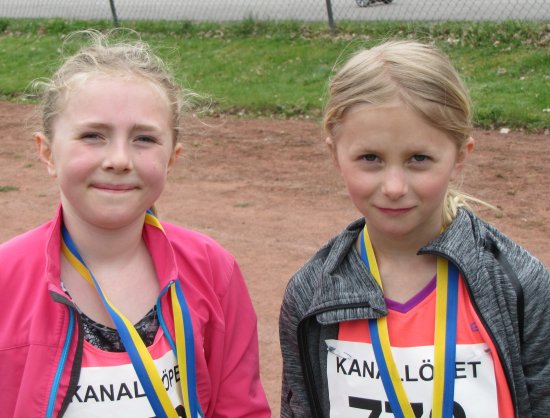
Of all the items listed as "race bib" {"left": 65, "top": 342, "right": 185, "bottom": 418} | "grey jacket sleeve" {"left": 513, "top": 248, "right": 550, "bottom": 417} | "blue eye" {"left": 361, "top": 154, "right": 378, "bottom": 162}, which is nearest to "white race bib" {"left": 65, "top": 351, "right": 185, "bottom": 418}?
"race bib" {"left": 65, "top": 342, "right": 185, "bottom": 418}

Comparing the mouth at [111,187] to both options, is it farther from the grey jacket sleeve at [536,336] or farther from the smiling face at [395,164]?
the grey jacket sleeve at [536,336]

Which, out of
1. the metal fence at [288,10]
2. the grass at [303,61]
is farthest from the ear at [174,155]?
the metal fence at [288,10]

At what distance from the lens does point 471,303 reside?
7.40ft

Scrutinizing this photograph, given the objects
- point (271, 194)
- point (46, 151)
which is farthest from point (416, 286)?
point (271, 194)

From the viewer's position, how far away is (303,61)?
11.5m

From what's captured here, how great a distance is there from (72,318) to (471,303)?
1.04 metres

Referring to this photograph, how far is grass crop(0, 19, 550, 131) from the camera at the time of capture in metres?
9.20

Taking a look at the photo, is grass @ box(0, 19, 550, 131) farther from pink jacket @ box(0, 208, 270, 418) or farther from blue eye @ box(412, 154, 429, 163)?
blue eye @ box(412, 154, 429, 163)

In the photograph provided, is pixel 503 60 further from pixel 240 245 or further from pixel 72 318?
pixel 72 318

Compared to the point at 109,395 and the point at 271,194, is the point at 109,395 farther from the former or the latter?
the point at 271,194

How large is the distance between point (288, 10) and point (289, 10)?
0.04 metres

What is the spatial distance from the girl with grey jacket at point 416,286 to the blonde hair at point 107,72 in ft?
1.51

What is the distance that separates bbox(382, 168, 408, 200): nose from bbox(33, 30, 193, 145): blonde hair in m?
0.65

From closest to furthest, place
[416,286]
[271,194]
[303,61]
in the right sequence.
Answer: [416,286] < [271,194] < [303,61]
